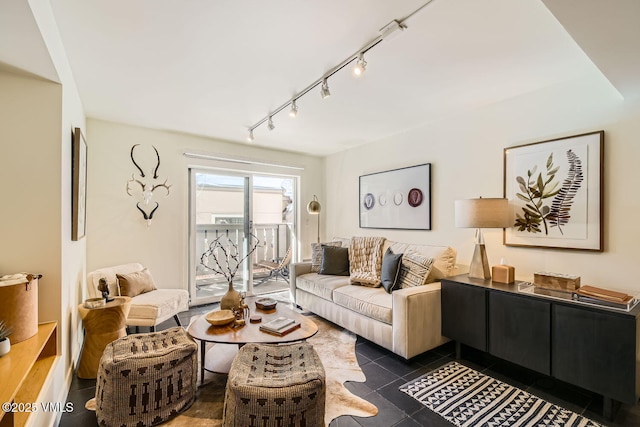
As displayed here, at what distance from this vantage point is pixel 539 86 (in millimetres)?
2521

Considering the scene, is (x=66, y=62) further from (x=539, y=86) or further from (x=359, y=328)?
(x=539, y=86)

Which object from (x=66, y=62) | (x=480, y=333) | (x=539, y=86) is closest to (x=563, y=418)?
(x=480, y=333)

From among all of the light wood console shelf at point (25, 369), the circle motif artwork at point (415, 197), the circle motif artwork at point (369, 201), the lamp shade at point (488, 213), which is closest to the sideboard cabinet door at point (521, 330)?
the lamp shade at point (488, 213)

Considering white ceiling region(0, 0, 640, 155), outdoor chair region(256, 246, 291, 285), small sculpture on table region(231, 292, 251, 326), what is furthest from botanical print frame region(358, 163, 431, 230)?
small sculpture on table region(231, 292, 251, 326)

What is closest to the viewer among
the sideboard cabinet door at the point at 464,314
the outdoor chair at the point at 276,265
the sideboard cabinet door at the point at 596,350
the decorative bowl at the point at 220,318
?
the sideboard cabinet door at the point at 596,350

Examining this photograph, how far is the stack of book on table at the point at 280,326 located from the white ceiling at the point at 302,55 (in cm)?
199

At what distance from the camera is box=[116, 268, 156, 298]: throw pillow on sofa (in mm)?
2973

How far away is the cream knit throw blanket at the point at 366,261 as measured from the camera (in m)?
3.33

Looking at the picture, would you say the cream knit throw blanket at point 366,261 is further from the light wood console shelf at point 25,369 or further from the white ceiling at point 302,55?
the light wood console shelf at point 25,369

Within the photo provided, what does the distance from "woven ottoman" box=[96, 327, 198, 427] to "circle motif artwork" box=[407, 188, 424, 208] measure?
2877mm

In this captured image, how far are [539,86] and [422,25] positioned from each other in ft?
4.97

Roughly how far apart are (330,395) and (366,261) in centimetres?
178

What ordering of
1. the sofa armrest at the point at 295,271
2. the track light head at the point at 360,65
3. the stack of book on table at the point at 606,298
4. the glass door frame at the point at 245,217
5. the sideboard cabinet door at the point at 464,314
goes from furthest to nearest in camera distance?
the glass door frame at the point at 245,217, the sofa armrest at the point at 295,271, the sideboard cabinet door at the point at 464,314, the track light head at the point at 360,65, the stack of book on table at the point at 606,298

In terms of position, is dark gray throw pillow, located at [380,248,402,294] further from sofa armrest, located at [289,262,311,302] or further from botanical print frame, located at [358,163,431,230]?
sofa armrest, located at [289,262,311,302]
